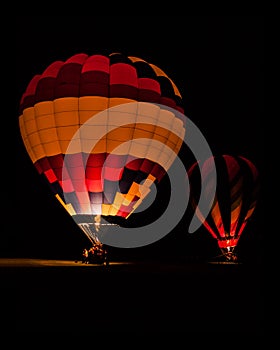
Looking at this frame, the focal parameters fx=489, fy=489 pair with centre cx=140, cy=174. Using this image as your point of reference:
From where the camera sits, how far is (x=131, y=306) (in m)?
4.49

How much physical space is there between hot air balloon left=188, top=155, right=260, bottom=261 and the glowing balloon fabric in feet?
11.2

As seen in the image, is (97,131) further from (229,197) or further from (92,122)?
(229,197)

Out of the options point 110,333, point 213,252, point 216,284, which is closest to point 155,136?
point 216,284

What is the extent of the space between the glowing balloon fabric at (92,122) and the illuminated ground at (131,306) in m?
4.67

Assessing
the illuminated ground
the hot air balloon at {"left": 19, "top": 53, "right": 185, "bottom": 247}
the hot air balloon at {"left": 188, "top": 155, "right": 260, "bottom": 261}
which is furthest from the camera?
the hot air balloon at {"left": 188, "top": 155, "right": 260, "bottom": 261}

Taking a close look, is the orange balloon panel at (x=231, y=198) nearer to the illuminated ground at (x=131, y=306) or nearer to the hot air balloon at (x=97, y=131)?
the hot air balloon at (x=97, y=131)

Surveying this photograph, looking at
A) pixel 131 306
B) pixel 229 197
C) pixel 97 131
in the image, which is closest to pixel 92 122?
pixel 97 131

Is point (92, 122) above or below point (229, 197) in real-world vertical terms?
above

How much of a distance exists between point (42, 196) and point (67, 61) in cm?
1282

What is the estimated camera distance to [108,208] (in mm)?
10914

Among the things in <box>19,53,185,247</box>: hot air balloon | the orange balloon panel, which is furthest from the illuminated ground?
the orange balloon panel

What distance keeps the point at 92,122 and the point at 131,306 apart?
6658mm

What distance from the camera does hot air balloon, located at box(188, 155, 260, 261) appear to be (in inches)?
555

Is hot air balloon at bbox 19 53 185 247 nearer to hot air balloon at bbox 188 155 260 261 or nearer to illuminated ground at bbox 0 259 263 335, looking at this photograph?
hot air balloon at bbox 188 155 260 261
